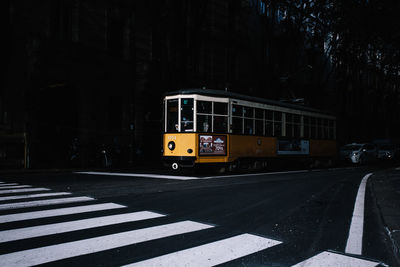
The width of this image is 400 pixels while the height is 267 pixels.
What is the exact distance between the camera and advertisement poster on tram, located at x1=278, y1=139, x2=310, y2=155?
16806 millimetres

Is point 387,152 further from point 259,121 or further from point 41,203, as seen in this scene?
point 41,203

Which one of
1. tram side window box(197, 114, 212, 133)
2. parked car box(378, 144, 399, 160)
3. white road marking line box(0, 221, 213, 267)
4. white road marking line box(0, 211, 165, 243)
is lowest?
white road marking line box(0, 221, 213, 267)

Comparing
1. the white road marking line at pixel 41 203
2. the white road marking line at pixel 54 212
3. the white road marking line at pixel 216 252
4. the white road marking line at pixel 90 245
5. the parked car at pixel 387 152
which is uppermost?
the parked car at pixel 387 152

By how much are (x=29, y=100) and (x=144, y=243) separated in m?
14.4

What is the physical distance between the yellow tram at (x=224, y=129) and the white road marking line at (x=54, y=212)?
654 cm

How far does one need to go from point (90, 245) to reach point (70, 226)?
40.9 inches

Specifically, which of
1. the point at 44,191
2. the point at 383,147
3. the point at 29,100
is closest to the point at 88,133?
the point at 29,100

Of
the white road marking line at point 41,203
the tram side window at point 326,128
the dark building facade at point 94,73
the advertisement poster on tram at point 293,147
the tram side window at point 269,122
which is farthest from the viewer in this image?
the tram side window at point 326,128

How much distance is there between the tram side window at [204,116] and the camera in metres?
13.0

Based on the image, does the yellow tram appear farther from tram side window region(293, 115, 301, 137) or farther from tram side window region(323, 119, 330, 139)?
tram side window region(323, 119, 330, 139)

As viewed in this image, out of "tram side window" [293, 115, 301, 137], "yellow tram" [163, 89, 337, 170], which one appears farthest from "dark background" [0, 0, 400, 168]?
"yellow tram" [163, 89, 337, 170]

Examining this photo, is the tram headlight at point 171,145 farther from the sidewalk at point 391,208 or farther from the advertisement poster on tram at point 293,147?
the sidewalk at point 391,208

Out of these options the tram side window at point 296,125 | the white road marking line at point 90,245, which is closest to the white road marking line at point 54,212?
the white road marking line at point 90,245

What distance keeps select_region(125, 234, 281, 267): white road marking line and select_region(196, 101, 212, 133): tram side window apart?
28.4ft
